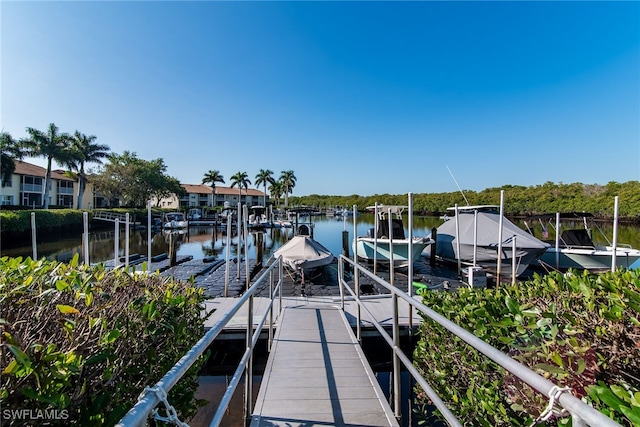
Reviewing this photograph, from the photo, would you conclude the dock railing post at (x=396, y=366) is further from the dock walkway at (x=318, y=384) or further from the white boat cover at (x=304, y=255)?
the white boat cover at (x=304, y=255)

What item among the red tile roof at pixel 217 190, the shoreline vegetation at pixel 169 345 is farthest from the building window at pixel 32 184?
the shoreline vegetation at pixel 169 345

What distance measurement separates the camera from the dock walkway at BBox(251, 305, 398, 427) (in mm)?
2332

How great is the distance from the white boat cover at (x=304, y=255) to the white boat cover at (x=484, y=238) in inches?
237

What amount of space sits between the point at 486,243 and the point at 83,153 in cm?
4292

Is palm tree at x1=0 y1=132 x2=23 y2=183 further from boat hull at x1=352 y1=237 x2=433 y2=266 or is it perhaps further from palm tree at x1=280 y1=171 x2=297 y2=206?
palm tree at x1=280 y1=171 x2=297 y2=206

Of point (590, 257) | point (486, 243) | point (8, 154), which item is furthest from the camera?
point (8, 154)

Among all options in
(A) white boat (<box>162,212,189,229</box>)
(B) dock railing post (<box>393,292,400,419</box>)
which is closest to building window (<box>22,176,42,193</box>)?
(A) white boat (<box>162,212,189,229</box>)

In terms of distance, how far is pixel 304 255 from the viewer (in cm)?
1025

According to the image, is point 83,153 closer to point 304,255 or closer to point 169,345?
point 304,255

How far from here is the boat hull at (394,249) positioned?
12.3m

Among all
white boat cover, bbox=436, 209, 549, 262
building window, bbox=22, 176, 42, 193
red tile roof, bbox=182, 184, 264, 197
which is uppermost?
red tile roof, bbox=182, 184, 264, 197

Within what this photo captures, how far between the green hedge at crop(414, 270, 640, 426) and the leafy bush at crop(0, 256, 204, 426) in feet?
5.83

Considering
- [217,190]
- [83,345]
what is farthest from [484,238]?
[217,190]

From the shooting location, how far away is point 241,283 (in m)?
10.3
